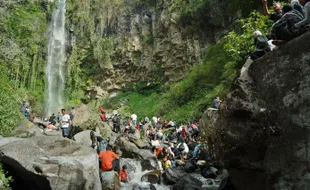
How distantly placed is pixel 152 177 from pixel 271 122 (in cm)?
728

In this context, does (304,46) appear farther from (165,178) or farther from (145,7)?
(145,7)

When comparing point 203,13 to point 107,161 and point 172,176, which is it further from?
point 107,161

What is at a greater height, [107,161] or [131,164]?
[107,161]

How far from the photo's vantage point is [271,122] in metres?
6.38

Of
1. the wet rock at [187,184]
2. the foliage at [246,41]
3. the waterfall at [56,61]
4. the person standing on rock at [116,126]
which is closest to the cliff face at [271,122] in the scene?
the wet rock at [187,184]

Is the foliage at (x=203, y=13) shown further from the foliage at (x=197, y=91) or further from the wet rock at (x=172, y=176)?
the wet rock at (x=172, y=176)

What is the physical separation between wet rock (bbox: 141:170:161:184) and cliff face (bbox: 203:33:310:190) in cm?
510

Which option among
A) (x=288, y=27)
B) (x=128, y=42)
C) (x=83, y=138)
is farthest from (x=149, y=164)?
(x=128, y=42)

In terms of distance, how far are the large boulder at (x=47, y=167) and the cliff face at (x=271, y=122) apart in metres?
3.68

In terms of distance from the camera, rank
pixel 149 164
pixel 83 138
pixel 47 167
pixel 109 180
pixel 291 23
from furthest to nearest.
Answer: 1. pixel 83 138
2. pixel 149 164
3. pixel 109 180
4. pixel 47 167
5. pixel 291 23

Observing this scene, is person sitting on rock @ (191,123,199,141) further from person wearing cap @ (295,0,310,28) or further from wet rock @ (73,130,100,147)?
person wearing cap @ (295,0,310,28)

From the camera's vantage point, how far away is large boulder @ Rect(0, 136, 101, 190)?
26.4 ft

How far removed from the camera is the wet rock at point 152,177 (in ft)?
41.2

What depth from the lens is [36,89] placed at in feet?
123
